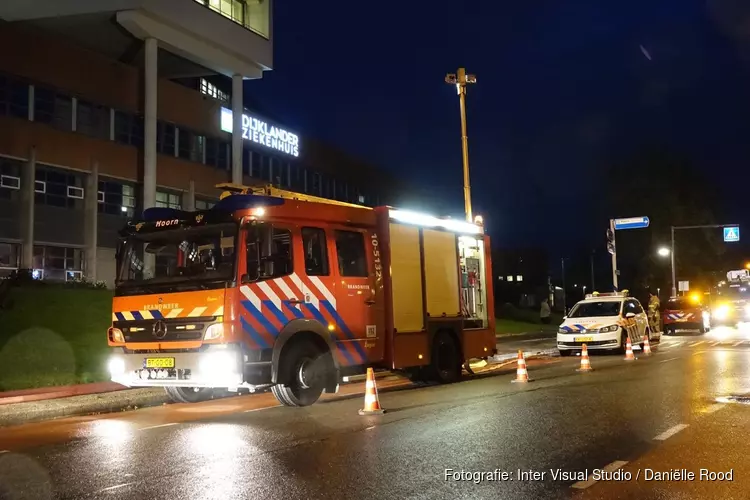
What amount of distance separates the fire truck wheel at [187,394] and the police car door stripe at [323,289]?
2.87 meters

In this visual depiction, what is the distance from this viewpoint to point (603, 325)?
66.4 feet

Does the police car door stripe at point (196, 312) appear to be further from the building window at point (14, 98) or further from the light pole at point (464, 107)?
the building window at point (14, 98)

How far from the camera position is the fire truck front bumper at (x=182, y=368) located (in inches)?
384

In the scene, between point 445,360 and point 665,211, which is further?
point 665,211

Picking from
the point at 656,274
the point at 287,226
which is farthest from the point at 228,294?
the point at 656,274

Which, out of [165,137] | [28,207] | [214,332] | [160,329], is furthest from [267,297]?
[165,137]

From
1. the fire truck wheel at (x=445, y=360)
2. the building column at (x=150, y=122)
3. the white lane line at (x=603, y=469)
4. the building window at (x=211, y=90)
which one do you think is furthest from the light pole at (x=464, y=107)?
the building window at (x=211, y=90)

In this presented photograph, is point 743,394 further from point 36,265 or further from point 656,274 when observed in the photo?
point 656,274

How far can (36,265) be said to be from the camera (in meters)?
34.0

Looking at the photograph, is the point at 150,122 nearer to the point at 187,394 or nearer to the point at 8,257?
the point at 8,257

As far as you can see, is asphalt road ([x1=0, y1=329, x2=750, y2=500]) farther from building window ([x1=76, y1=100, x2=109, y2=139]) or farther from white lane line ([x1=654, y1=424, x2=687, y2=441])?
building window ([x1=76, y1=100, x2=109, y2=139])

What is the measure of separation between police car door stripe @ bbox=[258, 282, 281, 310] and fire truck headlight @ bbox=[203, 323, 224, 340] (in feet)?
2.53

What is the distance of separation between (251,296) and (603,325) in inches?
515

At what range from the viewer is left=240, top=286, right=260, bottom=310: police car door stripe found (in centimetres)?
992
